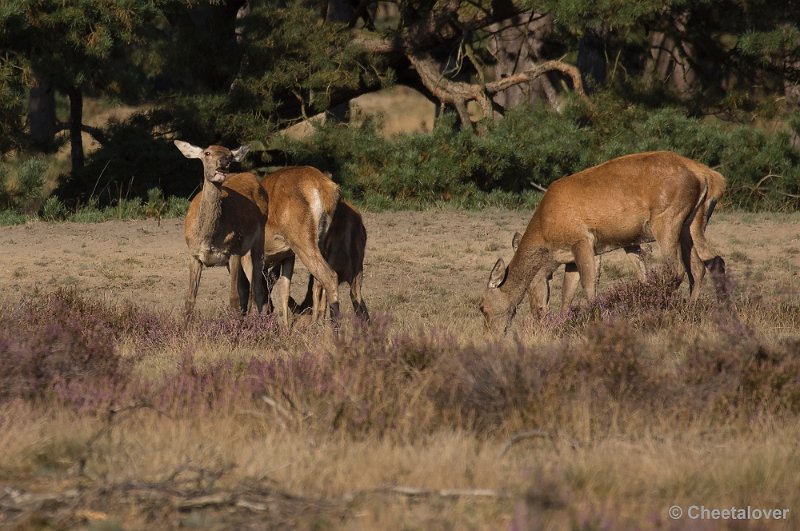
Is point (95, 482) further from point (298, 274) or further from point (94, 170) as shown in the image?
point (94, 170)

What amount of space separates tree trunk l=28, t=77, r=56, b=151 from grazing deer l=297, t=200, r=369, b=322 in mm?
7769

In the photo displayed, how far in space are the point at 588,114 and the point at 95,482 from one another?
1712 cm

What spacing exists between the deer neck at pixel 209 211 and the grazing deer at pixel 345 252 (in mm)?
1606

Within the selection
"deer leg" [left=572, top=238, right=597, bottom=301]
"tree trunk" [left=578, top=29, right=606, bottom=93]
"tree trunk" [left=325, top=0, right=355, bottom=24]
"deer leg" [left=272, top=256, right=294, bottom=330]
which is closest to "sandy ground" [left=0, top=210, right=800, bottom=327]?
"deer leg" [left=272, top=256, right=294, bottom=330]

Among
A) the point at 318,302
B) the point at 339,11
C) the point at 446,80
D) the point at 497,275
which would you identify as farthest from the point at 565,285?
the point at 339,11

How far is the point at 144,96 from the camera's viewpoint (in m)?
21.7

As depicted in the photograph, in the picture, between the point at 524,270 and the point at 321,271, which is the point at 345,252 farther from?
the point at 524,270

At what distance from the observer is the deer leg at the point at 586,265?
12672 millimetres

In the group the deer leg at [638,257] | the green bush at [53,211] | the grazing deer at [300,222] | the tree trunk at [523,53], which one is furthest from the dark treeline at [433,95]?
the grazing deer at [300,222]

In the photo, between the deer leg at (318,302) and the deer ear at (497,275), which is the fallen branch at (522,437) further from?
the deer leg at (318,302)

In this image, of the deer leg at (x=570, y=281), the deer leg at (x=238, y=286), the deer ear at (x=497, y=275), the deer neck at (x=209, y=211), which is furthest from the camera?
the deer leg at (x=570, y=281)

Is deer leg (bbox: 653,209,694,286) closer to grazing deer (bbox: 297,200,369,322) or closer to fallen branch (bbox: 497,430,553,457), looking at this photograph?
grazing deer (bbox: 297,200,369,322)

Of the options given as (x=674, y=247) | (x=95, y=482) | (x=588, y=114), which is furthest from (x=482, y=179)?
(x=95, y=482)

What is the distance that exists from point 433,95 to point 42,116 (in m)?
9.05
